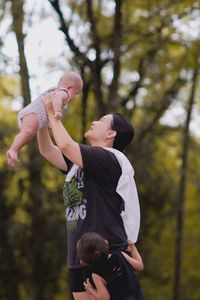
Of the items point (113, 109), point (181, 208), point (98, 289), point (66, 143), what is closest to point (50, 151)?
point (66, 143)

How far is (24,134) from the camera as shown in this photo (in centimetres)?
471

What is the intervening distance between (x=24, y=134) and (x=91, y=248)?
2.40 ft

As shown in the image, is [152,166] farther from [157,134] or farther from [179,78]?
[179,78]

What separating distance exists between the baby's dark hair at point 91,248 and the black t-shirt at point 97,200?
78 millimetres

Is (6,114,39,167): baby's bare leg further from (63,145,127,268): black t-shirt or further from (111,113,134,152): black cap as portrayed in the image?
(111,113,134,152): black cap

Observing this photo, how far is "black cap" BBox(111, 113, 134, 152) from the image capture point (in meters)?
4.89

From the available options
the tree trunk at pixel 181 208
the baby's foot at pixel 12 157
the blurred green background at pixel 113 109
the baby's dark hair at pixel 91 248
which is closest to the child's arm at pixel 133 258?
the baby's dark hair at pixel 91 248

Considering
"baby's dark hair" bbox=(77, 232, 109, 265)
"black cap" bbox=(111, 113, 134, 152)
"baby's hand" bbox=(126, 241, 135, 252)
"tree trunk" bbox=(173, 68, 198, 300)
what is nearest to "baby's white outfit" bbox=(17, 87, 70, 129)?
"black cap" bbox=(111, 113, 134, 152)

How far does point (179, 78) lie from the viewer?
16.9m

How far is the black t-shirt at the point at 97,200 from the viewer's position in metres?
4.67

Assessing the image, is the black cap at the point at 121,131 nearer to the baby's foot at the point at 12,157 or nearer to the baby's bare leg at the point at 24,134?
the baby's bare leg at the point at 24,134

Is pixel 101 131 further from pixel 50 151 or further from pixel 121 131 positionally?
pixel 50 151

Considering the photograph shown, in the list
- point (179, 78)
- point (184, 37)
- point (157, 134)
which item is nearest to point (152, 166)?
point (157, 134)

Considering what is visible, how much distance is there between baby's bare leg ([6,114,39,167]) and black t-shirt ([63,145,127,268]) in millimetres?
315
